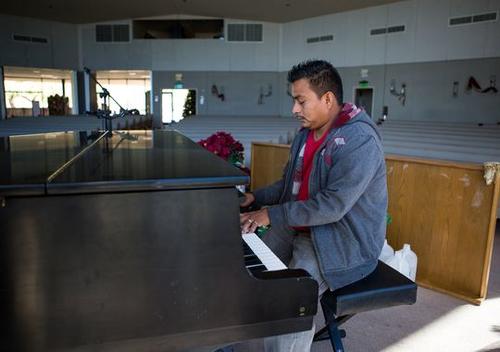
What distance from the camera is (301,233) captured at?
1.88 metres

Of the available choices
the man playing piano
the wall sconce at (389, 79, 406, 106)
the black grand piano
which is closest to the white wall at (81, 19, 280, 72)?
the wall sconce at (389, 79, 406, 106)

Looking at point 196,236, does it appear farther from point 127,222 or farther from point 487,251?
point 487,251

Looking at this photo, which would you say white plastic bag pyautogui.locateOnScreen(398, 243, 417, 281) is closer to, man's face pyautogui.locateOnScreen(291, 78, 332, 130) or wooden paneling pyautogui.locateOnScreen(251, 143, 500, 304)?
wooden paneling pyautogui.locateOnScreen(251, 143, 500, 304)

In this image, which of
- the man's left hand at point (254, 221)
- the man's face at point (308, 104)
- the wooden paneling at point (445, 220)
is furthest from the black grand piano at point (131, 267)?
the wooden paneling at point (445, 220)

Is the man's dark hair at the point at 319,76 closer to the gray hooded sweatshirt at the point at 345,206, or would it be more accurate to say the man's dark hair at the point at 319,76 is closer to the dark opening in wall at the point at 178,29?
the gray hooded sweatshirt at the point at 345,206

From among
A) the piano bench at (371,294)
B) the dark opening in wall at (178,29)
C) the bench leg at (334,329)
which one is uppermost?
the dark opening in wall at (178,29)

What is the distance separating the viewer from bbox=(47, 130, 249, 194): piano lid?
1045mm

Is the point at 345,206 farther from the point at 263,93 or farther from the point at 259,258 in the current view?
the point at 263,93

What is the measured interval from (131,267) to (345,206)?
771mm

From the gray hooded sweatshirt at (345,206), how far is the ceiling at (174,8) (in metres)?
11.3

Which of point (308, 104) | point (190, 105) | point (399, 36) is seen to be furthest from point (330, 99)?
point (190, 105)

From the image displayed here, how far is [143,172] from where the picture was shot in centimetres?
119

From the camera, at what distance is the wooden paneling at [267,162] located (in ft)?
13.2

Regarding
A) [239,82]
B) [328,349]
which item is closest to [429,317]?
[328,349]
